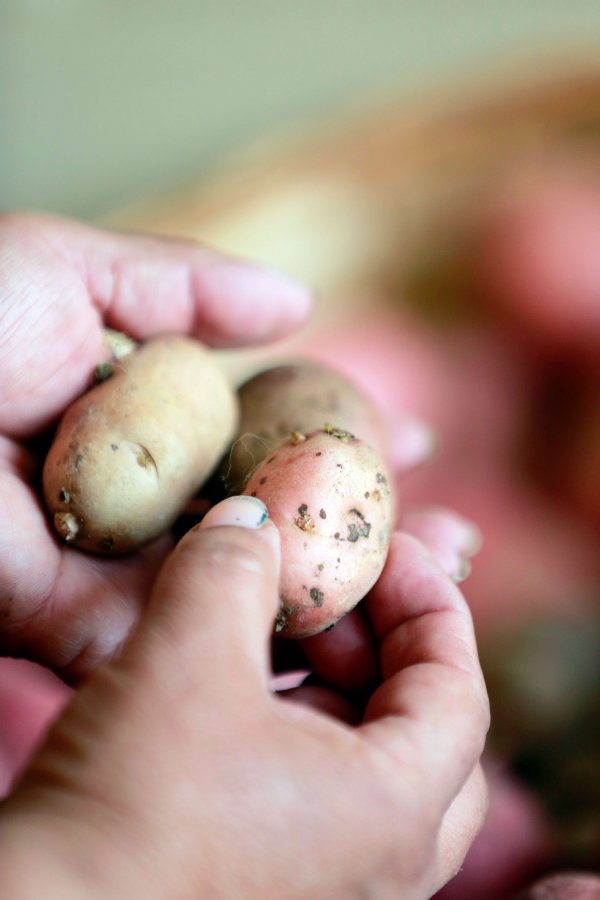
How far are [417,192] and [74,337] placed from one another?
90 centimetres

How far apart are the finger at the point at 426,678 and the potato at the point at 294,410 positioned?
5.3 inches

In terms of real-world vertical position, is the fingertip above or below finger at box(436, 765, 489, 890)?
above

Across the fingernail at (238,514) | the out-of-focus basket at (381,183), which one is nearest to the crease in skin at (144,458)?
the fingernail at (238,514)

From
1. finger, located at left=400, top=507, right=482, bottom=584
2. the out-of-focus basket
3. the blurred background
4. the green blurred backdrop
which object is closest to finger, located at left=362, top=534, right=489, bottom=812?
finger, located at left=400, top=507, right=482, bottom=584

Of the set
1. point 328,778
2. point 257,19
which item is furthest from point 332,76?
point 328,778

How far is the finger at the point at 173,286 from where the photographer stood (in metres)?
0.80

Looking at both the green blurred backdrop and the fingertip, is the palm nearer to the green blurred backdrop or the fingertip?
the fingertip

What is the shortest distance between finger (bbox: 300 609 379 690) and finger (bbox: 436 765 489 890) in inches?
3.7

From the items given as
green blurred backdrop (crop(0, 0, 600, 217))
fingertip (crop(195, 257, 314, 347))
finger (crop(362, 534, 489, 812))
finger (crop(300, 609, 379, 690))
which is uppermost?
green blurred backdrop (crop(0, 0, 600, 217))

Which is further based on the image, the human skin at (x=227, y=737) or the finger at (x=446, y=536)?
the finger at (x=446, y=536)

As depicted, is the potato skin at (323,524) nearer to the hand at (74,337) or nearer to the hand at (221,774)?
the hand at (221,774)

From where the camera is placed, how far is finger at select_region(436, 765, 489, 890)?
1.67 feet

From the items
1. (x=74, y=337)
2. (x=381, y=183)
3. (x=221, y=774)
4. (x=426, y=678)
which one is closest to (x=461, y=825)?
(x=426, y=678)

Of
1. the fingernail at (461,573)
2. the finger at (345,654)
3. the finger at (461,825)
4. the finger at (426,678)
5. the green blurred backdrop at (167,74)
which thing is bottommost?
the finger at (461,825)
